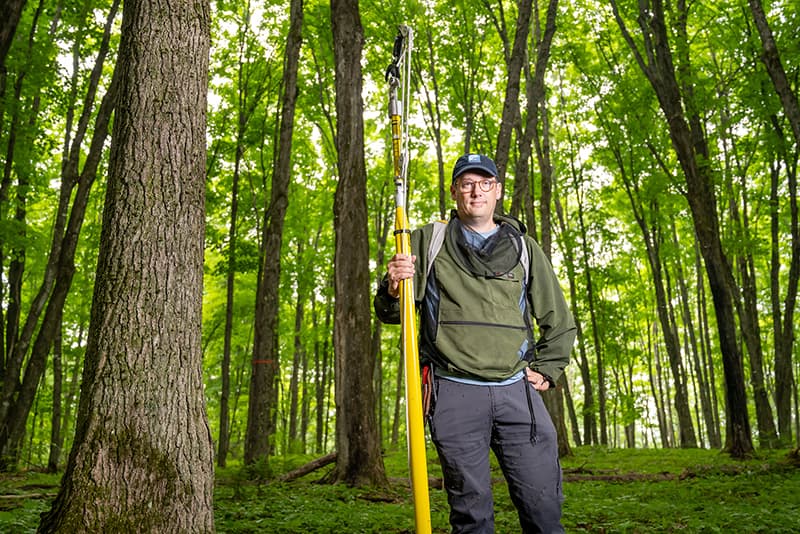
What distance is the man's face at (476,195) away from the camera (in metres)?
3.09

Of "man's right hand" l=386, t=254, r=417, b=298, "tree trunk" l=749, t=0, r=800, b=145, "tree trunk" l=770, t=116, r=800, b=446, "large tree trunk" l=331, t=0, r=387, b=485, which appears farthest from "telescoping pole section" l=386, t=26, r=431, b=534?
"tree trunk" l=770, t=116, r=800, b=446

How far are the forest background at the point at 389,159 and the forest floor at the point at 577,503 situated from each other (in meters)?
0.73

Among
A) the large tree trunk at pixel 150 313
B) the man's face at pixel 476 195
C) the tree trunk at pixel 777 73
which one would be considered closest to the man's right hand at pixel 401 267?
the man's face at pixel 476 195

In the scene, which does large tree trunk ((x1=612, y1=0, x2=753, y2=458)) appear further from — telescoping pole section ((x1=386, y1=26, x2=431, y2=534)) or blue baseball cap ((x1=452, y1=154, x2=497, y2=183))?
telescoping pole section ((x1=386, y1=26, x2=431, y2=534))

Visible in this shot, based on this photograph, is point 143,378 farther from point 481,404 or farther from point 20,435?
point 20,435

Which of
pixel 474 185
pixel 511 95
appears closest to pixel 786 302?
pixel 511 95

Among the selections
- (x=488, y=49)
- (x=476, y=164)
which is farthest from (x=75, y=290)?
(x=476, y=164)

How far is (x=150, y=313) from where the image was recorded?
11.2 feet

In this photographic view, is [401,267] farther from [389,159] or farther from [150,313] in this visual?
[389,159]

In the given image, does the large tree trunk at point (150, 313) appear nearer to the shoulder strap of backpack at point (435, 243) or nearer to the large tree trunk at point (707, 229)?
the shoulder strap of backpack at point (435, 243)

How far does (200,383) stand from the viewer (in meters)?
3.59

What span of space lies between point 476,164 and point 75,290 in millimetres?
19110

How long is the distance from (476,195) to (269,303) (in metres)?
8.01

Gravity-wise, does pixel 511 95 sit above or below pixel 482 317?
above
